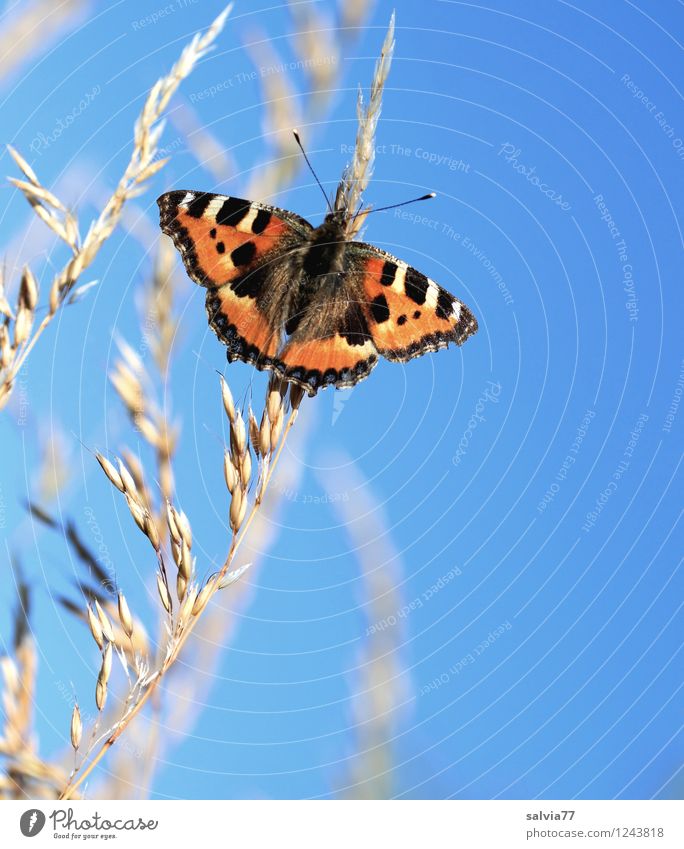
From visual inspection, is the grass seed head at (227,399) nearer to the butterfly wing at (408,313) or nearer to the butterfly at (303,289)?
the butterfly at (303,289)

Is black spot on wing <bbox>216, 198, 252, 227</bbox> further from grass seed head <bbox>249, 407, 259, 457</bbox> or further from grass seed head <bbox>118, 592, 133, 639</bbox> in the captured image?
grass seed head <bbox>118, 592, 133, 639</bbox>

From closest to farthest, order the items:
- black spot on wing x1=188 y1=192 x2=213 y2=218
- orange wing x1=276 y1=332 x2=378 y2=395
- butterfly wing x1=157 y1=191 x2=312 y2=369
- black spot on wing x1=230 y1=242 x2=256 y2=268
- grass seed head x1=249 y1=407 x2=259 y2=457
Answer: grass seed head x1=249 y1=407 x2=259 y2=457
orange wing x1=276 y1=332 x2=378 y2=395
butterfly wing x1=157 y1=191 x2=312 y2=369
black spot on wing x1=188 y1=192 x2=213 y2=218
black spot on wing x1=230 y1=242 x2=256 y2=268

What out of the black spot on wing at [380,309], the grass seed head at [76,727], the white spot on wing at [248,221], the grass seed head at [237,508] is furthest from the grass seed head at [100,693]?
the white spot on wing at [248,221]

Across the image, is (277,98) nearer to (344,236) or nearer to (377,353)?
(344,236)

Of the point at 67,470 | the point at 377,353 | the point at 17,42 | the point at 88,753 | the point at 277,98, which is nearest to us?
the point at 88,753

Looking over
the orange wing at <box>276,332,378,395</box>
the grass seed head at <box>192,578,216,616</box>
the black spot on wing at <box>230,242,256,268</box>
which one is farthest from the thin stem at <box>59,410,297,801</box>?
the black spot on wing at <box>230,242,256,268</box>

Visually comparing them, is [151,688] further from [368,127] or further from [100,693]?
[368,127]
